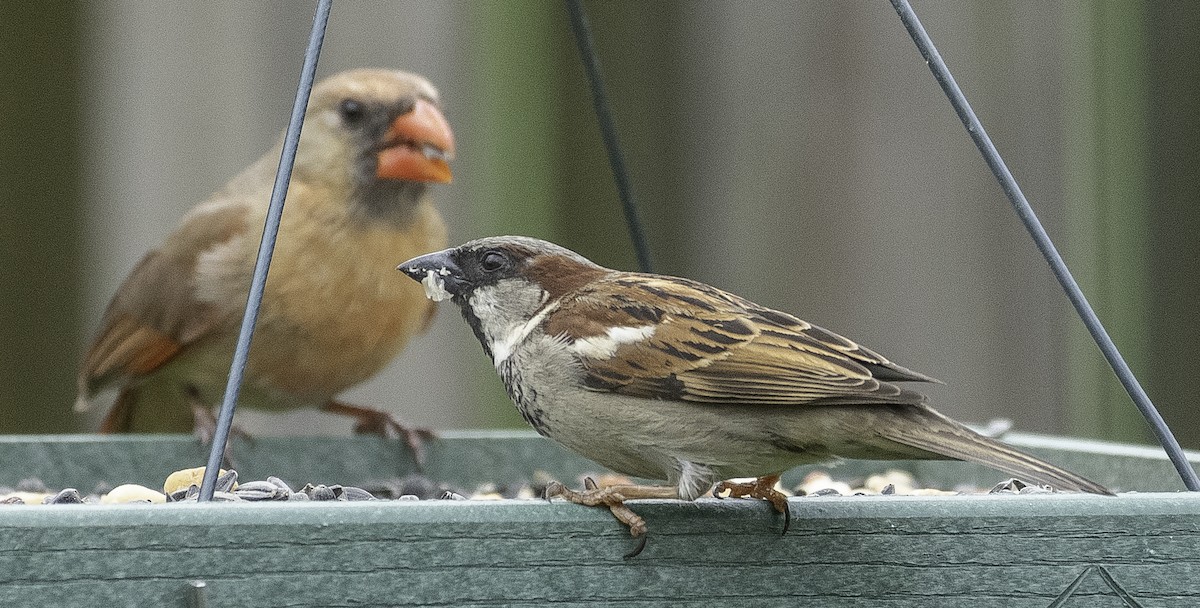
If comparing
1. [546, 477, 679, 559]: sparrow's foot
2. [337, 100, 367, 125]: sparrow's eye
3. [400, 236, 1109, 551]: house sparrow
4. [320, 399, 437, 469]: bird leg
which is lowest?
[320, 399, 437, 469]: bird leg

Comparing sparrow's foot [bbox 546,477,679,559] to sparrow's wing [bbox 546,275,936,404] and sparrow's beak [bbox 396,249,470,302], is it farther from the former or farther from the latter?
sparrow's beak [bbox 396,249,470,302]

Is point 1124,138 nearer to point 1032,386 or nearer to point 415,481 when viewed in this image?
point 1032,386

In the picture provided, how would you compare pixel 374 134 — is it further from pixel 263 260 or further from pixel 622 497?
pixel 622 497

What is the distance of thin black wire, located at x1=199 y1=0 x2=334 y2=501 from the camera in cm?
167

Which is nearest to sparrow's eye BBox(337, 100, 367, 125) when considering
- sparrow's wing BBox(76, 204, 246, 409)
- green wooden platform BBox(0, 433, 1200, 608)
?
sparrow's wing BBox(76, 204, 246, 409)

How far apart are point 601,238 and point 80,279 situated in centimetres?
164

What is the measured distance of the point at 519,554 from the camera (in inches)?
66.1

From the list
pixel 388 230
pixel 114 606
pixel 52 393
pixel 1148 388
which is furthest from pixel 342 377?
pixel 114 606

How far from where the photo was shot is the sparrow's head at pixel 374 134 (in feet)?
12.4

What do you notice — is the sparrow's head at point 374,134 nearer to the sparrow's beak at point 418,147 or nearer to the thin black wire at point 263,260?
the sparrow's beak at point 418,147

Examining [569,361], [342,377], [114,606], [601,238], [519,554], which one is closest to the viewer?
[114,606]

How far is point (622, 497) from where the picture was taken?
179 centimetres

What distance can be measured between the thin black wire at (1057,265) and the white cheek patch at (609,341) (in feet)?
1.64

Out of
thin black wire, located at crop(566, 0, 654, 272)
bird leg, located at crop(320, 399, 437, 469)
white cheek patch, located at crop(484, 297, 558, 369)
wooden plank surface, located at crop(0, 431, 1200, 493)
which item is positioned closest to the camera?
white cheek patch, located at crop(484, 297, 558, 369)
